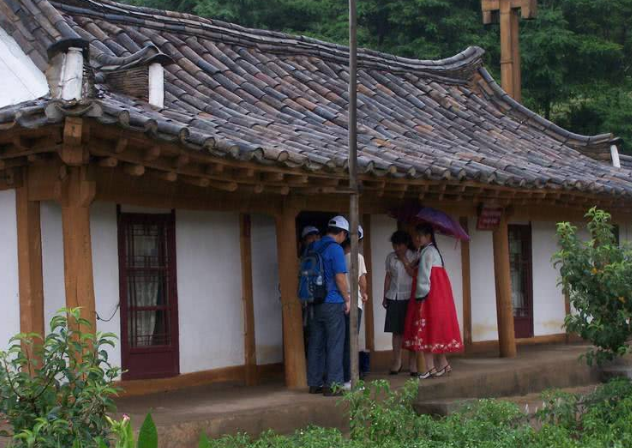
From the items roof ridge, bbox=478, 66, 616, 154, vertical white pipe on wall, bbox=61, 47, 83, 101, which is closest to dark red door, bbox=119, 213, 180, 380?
vertical white pipe on wall, bbox=61, 47, 83, 101

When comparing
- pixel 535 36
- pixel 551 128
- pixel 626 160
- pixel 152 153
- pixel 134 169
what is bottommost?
pixel 134 169

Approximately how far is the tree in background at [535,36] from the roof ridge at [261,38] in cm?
998

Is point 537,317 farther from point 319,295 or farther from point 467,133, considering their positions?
point 319,295

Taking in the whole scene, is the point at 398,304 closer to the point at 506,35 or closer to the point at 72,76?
the point at 72,76

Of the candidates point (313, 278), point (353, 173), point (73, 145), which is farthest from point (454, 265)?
point (73, 145)

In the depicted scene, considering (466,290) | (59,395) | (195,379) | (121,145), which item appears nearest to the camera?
(59,395)

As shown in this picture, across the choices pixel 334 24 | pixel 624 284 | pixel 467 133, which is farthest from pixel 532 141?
pixel 334 24

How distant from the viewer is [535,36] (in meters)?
27.0

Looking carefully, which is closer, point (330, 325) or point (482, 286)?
point (330, 325)

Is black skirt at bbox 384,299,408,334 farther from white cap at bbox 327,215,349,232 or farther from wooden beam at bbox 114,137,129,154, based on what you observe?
wooden beam at bbox 114,137,129,154

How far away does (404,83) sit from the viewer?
15648 millimetres

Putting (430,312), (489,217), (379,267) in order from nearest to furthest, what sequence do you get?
1. (430,312)
2. (379,267)
3. (489,217)

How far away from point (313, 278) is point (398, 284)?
1811mm

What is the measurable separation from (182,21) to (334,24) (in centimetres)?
1533
